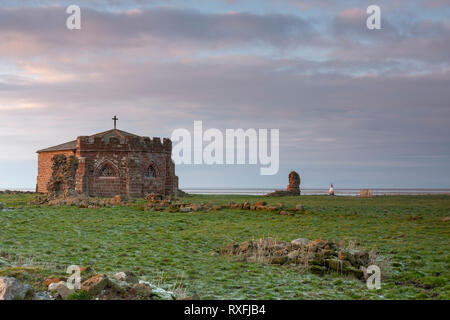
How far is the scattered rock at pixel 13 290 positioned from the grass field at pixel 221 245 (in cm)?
313

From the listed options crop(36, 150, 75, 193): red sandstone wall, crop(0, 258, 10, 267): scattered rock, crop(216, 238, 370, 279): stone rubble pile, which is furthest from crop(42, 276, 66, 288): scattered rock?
crop(36, 150, 75, 193): red sandstone wall

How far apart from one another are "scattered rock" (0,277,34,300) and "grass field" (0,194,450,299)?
313cm

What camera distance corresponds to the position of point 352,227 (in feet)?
67.9

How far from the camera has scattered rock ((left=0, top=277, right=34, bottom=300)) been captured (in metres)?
7.10

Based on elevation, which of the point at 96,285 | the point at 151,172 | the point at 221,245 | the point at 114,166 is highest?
the point at 114,166

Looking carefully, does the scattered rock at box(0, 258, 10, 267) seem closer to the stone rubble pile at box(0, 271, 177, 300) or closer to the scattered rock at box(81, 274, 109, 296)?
the stone rubble pile at box(0, 271, 177, 300)

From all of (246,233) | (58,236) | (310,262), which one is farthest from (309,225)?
(58,236)

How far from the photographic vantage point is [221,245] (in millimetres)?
15445

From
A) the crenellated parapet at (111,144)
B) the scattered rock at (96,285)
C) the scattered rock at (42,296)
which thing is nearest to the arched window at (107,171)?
the crenellated parapet at (111,144)

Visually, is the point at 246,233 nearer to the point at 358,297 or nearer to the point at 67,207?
the point at 358,297

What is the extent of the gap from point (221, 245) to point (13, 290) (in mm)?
8860

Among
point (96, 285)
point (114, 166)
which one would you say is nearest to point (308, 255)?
point (96, 285)

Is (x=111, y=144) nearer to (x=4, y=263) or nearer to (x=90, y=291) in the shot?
(x=4, y=263)

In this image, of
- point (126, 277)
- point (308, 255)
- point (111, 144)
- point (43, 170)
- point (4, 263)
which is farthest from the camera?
point (43, 170)
